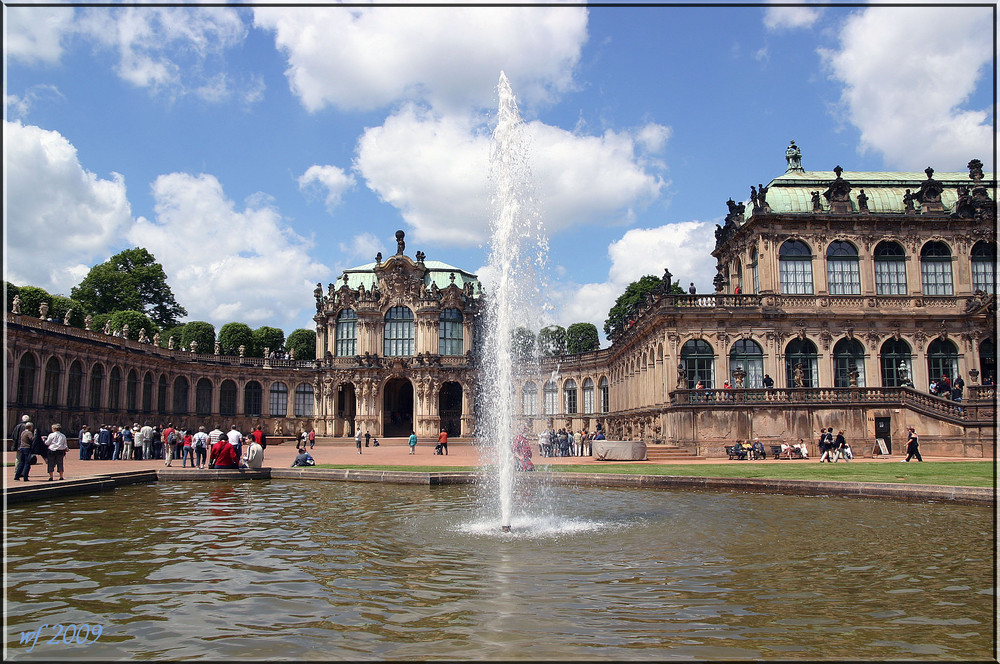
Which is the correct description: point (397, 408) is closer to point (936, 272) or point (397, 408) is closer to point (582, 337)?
point (582, 337)

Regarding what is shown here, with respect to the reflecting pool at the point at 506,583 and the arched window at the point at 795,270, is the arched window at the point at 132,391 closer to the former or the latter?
the reflecting pool at the point at 506,583

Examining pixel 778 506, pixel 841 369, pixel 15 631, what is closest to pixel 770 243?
pixel 841 369

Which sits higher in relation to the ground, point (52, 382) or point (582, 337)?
point (582, 337)

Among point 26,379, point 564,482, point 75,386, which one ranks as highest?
point 26,379

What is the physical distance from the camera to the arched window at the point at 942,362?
39469mm

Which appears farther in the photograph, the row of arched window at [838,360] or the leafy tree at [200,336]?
the leafy tree at [200,336]

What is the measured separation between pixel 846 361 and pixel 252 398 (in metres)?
53.2

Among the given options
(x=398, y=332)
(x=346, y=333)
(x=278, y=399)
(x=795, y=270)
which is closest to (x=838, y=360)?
(x=795, y=270)

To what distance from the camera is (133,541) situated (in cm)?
1160

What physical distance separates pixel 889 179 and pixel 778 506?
3565cm

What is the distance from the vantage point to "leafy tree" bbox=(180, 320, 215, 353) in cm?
7819

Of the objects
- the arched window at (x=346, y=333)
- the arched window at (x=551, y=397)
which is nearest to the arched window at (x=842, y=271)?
the arched window at (x=551, y=397)

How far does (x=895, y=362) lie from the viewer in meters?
39.5

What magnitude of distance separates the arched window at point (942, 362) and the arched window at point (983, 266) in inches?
164
